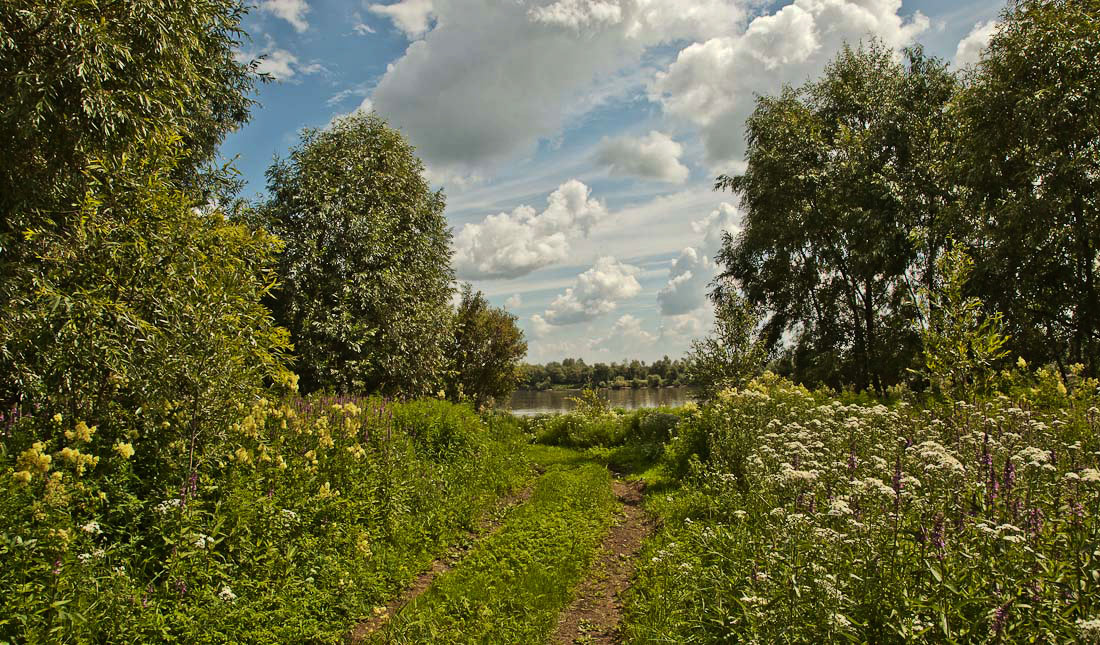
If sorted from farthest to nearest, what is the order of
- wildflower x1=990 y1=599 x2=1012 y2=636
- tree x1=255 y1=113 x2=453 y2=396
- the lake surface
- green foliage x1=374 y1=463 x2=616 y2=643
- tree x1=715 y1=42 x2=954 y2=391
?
1. the lake surface
2. tree x1=715 y1=42 x2=954 y2=391
3. tree x1=255 y1=113 x2=453 y2=396
4. green foliage x1=374 y1=463 x2=616 y2=643
5. wildflower x1=990 y1=599 x2=1012 y2=636

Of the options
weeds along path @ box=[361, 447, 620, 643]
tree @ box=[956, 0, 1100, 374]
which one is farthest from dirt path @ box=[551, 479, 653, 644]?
tree @ box=[956, 0, 1100, 374]

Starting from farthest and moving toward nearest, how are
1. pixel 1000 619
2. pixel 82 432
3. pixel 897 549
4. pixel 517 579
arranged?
pixel 517 579 → pixel 82 432 → pixel 897 549 → pixel 1000 619

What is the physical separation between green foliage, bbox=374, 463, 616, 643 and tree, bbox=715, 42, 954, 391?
1425 cm

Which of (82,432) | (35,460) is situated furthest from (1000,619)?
(82,432)

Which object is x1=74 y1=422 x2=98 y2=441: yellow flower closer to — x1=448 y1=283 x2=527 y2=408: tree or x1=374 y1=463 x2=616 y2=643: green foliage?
x1=374 y1=463 x2=616 y2=643: green foliage

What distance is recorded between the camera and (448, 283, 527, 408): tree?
3170 cm

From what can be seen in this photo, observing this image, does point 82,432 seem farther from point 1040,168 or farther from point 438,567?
point 1040,168

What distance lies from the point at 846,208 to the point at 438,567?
690 inches

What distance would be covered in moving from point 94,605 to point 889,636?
483cm

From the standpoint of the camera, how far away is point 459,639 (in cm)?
490

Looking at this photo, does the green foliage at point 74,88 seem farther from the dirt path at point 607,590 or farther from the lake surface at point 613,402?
the lake surface at point 613,402

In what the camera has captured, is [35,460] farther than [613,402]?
No

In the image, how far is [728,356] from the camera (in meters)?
16.5

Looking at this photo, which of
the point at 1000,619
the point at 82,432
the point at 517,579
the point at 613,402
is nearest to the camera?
the point at 1000,619
